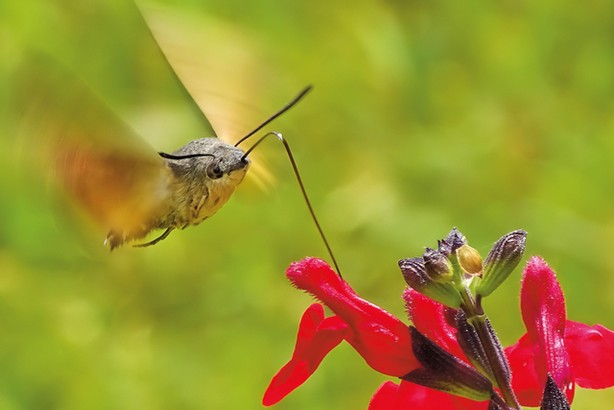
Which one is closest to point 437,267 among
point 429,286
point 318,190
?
point 429,286

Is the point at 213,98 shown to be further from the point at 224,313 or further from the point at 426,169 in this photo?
the point at 426,169

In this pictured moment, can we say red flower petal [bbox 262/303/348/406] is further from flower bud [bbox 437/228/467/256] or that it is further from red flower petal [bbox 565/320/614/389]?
red flower petal [bbox 565/320/614/389]

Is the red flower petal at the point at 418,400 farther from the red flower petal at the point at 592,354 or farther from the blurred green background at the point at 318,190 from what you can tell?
the blurred green background at the point at 318,190

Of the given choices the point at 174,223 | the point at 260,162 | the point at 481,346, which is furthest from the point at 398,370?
the point at 260,162

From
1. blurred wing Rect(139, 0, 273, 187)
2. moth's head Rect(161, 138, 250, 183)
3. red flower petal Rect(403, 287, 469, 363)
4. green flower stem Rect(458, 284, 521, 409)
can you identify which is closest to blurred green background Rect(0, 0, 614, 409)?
blurred wing Rect(139, 0, 273, 187)

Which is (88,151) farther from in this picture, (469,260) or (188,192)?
(469,260)

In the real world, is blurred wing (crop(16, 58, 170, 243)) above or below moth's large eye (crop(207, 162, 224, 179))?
below

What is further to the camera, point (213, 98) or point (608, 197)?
point (608, 197)

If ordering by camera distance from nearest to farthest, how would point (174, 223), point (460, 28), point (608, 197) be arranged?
point (174, 223)
point (608, 197)
point (460, 28)
